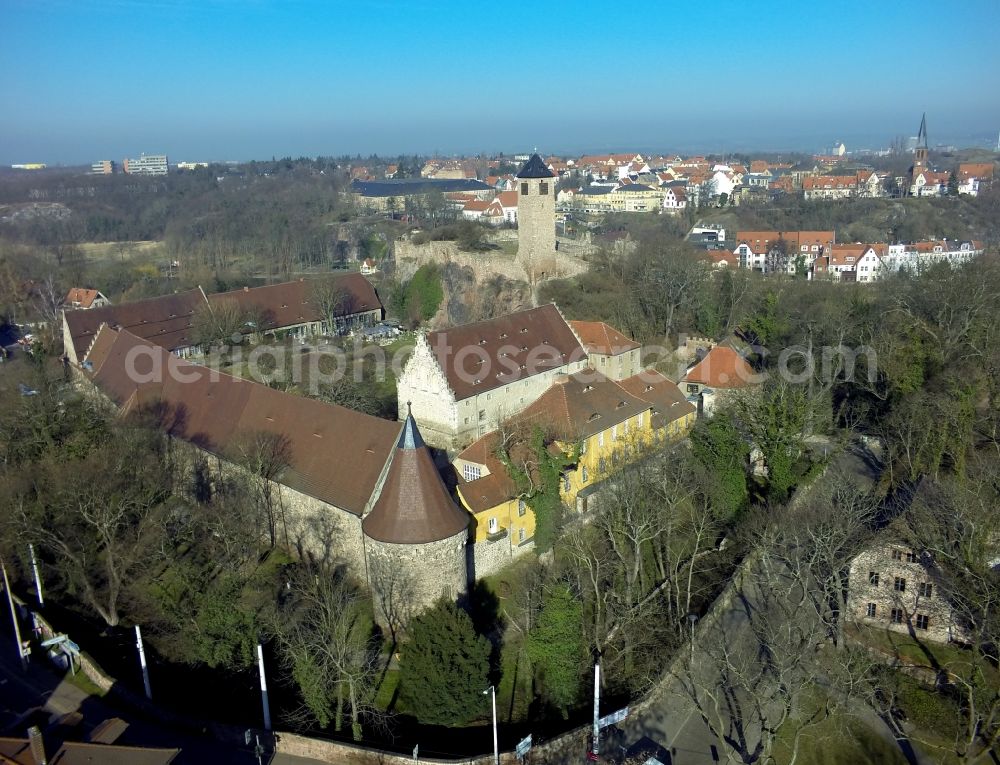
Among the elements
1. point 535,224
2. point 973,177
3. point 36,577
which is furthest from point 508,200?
point 36,577

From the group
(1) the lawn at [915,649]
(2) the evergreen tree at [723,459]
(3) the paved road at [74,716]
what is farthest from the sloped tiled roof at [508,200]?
(3) the paved road at [74,716]

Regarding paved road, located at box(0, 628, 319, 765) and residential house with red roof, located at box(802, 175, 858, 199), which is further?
residential house with red roof, located at box(802, 175, 858, 199)

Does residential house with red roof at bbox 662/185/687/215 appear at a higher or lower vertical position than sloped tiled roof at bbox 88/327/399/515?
higher

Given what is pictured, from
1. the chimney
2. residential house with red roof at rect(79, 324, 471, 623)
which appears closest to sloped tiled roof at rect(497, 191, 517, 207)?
residential house with red roof at rect(79, 324, 471, 623)

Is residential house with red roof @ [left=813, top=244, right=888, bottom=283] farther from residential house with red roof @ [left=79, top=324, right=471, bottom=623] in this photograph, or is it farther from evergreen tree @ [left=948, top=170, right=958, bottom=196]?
residential house with red roof @ [left=79, top=324, right=471, bottom=623]

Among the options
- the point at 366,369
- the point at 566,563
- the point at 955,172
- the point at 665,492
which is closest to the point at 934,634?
the point at 665,492

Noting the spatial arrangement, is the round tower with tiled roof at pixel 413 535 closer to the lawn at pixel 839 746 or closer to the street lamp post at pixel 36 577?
the lawn at pixel 839 746
